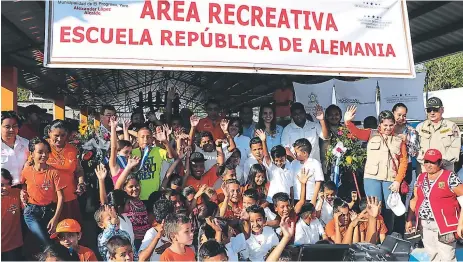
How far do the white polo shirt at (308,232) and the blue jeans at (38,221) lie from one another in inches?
88.2

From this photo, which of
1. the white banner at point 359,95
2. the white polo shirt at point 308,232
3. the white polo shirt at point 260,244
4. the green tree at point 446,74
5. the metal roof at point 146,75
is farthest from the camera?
the green tree at point 446,74

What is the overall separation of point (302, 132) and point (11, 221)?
3091mm

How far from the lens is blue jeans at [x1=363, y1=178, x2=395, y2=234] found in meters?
5.29

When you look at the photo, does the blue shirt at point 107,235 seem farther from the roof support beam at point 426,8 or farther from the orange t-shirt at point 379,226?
the roof support beam at point 426,8

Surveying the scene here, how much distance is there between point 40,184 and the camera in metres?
4.32

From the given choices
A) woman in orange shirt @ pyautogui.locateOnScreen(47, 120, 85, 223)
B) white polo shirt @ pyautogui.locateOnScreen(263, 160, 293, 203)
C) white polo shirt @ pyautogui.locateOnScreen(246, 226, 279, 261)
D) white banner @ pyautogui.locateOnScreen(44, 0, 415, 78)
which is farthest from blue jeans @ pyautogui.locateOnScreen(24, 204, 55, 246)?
white polo shirt @ pyautogui.locateOnScreen(263, 160, 293, 203)

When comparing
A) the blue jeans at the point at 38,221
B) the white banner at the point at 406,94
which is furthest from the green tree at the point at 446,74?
the blue jeans at the point at 38,221

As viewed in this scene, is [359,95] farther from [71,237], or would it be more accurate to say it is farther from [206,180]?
[71,237]

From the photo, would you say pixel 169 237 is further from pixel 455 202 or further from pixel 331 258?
pixel 455 202

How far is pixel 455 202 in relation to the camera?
15.0ft

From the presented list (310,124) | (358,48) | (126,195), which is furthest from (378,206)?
(126,195)

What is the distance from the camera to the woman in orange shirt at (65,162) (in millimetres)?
4480

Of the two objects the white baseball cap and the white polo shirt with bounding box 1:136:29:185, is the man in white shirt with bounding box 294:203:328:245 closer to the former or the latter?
the white baseball cap

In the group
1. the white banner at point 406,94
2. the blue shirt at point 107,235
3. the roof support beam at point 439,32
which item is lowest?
the blue shirt at point 107,235
